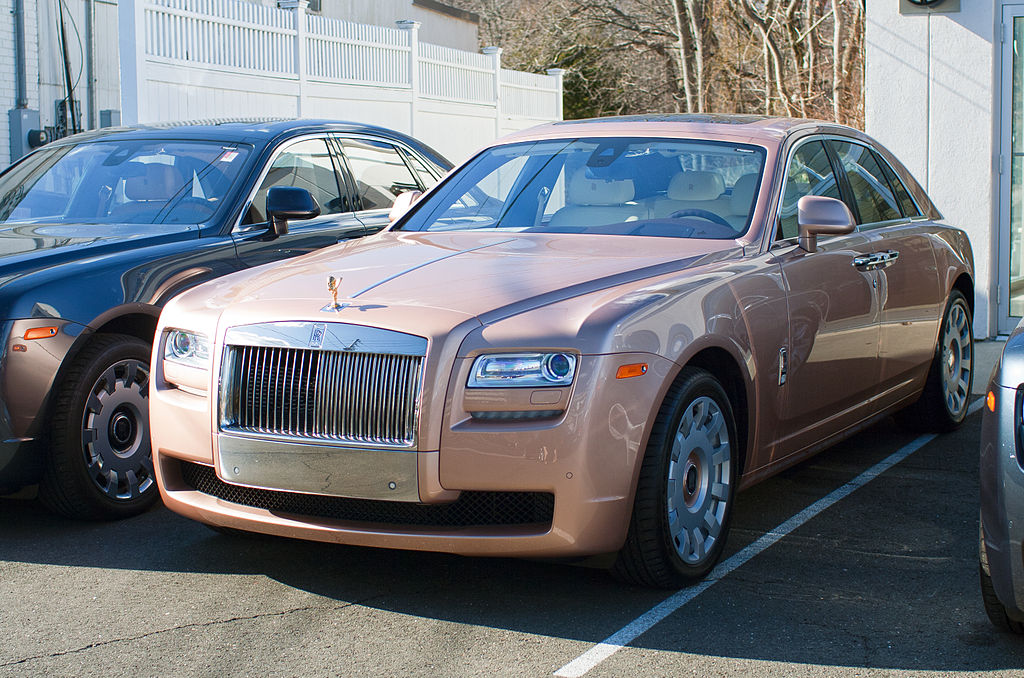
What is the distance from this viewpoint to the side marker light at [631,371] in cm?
389

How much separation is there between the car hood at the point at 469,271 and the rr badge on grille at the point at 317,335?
0.04 meters

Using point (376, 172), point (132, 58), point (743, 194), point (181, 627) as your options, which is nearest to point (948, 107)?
point (376, 172)

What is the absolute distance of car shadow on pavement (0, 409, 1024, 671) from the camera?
152 inches

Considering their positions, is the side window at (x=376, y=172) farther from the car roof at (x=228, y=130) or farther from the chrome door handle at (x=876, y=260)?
the chrome door handle at (x=876, y=260)

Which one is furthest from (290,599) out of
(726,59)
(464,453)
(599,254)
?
(726,59)

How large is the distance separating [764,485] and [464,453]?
7.75 feet

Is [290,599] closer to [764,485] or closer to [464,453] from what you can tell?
[464,453]

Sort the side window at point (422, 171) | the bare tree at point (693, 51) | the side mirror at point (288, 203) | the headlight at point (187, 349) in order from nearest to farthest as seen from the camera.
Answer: the headlight at point (187, 349) < the side mirror at point (288, 203) < the side window at point (422, 171) < the bare tree at point (693, 51)

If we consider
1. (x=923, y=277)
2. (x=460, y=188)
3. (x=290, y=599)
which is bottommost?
(x=290, y=599)

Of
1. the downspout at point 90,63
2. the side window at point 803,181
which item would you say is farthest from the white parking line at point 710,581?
the downspout at point 90,63

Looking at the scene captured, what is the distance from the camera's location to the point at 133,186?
6414 millimetres

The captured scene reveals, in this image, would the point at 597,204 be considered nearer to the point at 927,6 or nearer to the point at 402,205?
the point at 402,205

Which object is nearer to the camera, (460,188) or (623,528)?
(623,528)

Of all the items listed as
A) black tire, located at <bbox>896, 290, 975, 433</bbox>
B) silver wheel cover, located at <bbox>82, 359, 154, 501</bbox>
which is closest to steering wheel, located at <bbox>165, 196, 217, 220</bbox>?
silver wheel cover, located at <bbox>82, 359, 154, 501</bbox>
